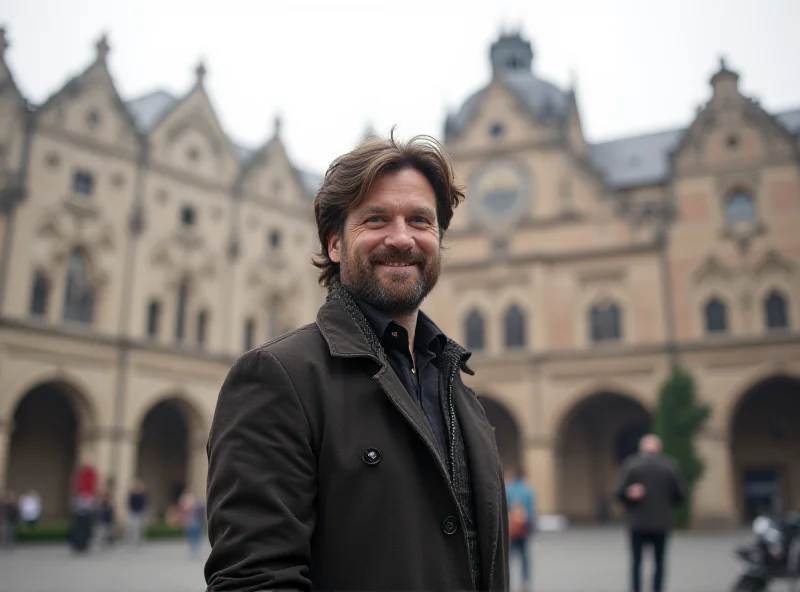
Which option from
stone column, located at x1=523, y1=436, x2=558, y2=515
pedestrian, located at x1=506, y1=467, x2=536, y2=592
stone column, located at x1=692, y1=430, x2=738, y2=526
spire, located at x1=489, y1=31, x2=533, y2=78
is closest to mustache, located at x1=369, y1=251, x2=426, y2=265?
pedestrian, located at x1=506, y1=467, x2=536, y2=592

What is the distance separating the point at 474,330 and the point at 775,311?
37.7 ft

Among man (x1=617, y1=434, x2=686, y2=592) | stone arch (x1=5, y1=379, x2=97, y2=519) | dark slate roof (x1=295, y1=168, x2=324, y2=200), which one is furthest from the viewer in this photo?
dark slate roof (x1=295, y1=168, x2=324, y2=200)

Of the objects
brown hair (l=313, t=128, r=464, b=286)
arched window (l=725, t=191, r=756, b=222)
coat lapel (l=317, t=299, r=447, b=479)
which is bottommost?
coat lapel (l=317, t=299, r=447, b=479)

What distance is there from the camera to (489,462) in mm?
2410

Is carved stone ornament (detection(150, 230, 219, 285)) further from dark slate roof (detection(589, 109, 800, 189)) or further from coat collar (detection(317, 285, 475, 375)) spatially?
coat collar (detection(317, 285, 475, 375))

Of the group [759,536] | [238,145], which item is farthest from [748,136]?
[759,536]

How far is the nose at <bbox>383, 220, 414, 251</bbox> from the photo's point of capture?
237cm

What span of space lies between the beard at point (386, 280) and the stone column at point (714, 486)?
28.5 meters

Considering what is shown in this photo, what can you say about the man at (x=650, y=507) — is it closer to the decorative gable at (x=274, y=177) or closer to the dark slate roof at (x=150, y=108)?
the dark slate roof at (x=150, y=108)

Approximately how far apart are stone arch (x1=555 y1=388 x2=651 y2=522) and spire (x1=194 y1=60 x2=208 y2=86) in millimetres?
19946

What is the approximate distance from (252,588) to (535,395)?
3063 centimetres

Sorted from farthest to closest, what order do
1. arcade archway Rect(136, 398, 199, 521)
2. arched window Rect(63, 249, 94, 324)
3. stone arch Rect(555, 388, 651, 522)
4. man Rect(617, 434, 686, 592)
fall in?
stone arch Rect(555, 388, 651, 522) → arcade archway Rect(136, 398, 199, 521) → arched window Rect(63, 249, 94, 324) → man Rect(617, 434, 686, 592)

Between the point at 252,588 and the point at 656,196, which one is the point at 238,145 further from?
the point at 252,588

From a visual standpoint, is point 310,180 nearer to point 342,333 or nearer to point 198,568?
point 198,568
